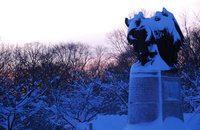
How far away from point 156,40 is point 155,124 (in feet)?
6.76

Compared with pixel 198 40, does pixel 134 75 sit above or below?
below

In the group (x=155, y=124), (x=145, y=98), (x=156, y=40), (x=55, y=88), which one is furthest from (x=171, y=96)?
(x=55, y=88)

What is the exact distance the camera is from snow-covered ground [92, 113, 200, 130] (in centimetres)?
1038

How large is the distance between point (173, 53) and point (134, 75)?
1.19 metres

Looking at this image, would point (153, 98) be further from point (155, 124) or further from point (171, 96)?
point (155, 124)

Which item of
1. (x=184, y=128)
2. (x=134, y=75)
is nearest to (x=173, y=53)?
(x=134, y=75)

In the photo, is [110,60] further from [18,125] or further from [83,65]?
[18,125]

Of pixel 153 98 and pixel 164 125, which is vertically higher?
pixel 153 98

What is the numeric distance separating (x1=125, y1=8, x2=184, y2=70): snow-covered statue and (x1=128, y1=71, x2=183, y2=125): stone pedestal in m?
0.33

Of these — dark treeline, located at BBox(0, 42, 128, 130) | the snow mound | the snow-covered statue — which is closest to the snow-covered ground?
the snow mound

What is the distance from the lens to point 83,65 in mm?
47969

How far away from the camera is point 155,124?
1035cm

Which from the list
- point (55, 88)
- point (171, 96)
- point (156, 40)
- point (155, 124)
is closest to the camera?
point (155, 124)

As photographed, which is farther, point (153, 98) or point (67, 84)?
point (67, 84)
